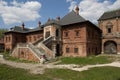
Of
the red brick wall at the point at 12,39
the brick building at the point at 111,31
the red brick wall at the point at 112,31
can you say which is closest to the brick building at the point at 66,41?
the red brick wall at the point at 112,31

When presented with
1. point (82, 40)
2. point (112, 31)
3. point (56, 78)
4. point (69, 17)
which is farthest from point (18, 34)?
point (56, 78)

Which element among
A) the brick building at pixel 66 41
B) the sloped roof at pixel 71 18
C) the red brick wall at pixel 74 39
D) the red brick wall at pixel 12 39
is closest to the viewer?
the brick building at pixel 66 41

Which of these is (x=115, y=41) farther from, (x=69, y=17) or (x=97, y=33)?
(x=69, y=17)

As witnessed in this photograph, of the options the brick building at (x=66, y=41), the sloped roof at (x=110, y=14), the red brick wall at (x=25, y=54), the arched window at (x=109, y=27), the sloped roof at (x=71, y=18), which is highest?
the sloped roof at (x=110, y=14)

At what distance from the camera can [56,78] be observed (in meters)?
15.5

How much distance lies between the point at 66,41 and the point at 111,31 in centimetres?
1025

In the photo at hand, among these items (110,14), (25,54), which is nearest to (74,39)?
(25,54)

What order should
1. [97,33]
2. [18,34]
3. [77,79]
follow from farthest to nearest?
1. [18,34]
2. [97,33]
3. [77,79]

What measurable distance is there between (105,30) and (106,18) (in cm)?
267

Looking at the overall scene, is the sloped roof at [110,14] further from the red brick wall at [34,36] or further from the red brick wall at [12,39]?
the red brick wall at [12,39]

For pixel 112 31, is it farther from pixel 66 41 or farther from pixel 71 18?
pixel 66 41

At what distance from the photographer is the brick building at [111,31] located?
33375mm

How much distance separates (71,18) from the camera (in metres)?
33.8

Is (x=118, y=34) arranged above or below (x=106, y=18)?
below
